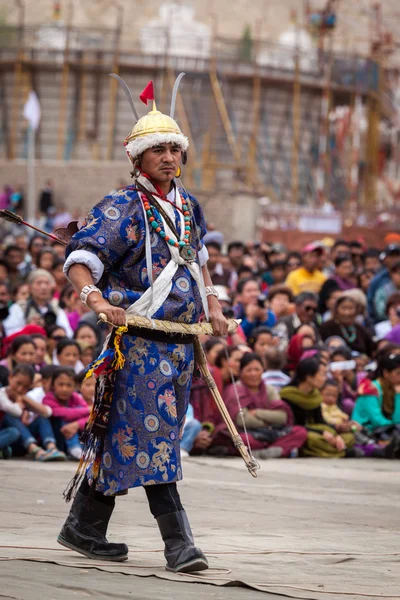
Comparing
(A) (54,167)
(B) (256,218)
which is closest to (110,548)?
(B) (256,218)

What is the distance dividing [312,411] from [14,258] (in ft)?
13.0

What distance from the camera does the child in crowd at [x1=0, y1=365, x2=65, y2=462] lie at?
945 cm

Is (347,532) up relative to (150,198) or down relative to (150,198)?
down

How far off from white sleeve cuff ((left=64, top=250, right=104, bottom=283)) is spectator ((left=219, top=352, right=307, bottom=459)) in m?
5.09

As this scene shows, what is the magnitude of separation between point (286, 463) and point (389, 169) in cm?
4089

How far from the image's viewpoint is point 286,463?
10312mm

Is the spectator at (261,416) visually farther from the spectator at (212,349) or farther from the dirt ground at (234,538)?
the dirt ground at (234,538)

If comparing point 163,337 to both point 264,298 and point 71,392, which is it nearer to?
point 71,392

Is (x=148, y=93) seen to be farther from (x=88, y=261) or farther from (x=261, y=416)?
(x=261, y=416)

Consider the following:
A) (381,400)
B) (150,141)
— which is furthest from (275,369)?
(150,141)

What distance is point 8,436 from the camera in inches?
367

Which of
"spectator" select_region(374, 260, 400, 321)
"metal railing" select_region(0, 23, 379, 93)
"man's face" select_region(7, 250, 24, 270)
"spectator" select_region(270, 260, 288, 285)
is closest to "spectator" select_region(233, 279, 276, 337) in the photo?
"spectator" select_region(374, 260, 400, 321)

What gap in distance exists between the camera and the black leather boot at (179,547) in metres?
5.29

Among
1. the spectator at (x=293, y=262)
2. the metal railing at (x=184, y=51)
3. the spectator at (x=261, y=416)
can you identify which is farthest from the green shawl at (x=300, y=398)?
the metal railing at (x=184, y=51)
